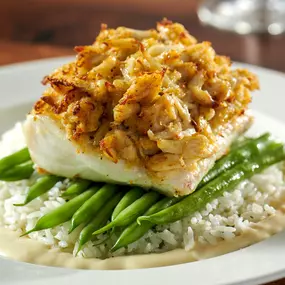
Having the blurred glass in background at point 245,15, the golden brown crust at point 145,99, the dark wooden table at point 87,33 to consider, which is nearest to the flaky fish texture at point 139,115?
the golden brown crust at point 145,99

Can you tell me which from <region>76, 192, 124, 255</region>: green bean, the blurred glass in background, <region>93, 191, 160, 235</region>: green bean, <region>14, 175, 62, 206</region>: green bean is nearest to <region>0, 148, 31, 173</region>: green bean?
<region>14, 175, 62, 206</region>: green bean

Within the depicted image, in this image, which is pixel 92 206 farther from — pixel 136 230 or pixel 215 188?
pixel 215 188

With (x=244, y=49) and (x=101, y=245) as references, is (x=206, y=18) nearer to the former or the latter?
(x=244, y=49)

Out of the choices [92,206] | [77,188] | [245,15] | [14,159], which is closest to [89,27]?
[245,15]

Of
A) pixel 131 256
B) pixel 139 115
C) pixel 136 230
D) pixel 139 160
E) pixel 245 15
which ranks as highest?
pixel 245 15

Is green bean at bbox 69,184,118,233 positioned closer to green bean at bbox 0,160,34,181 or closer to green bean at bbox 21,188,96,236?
green bean at bbox 21,188,96,236
